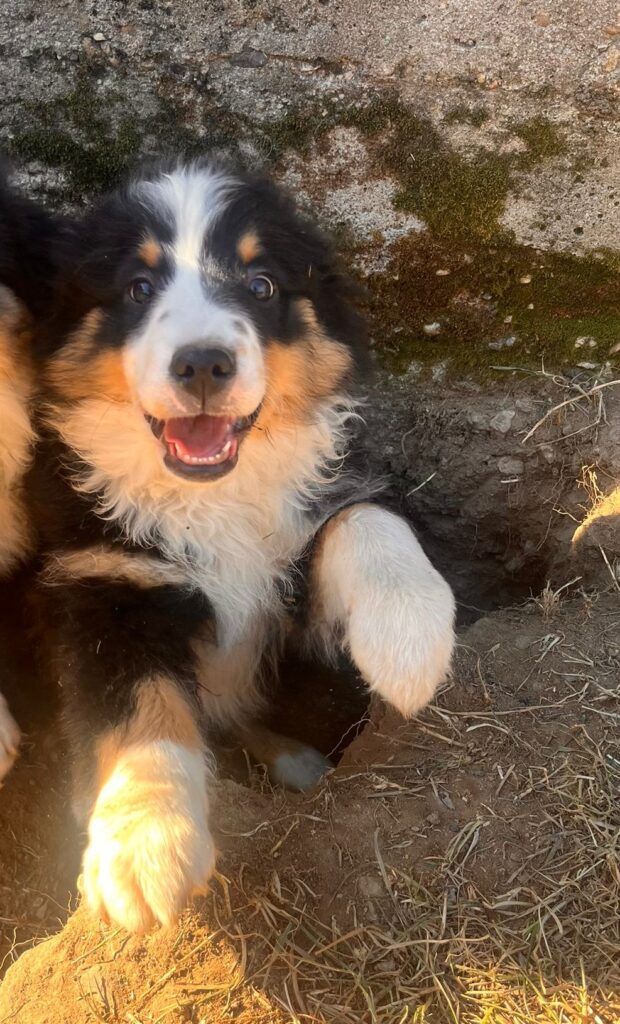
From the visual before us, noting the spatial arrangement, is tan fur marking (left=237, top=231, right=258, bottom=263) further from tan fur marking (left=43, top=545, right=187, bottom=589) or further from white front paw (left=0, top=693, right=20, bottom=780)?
white front paw (left=0, top=693, right=20, bottom=780)

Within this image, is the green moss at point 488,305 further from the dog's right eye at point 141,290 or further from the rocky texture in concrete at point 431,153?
the dog's right eye at point 141,290

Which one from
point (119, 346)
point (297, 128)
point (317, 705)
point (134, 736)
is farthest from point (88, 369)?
point (317, 705)

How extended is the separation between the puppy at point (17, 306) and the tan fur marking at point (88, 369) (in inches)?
5.0

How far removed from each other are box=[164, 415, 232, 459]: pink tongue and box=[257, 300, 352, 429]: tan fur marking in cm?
21

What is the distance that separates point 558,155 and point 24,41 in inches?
77.9

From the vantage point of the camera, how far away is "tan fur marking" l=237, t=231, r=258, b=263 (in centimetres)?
239

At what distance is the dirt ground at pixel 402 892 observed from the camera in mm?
1950

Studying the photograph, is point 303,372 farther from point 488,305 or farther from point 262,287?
point 488,305

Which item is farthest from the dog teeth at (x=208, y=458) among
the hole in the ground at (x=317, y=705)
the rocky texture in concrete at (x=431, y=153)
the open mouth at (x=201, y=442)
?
the rocky texture in concrete at (x=431, y=153)

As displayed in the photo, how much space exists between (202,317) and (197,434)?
0.31 meters

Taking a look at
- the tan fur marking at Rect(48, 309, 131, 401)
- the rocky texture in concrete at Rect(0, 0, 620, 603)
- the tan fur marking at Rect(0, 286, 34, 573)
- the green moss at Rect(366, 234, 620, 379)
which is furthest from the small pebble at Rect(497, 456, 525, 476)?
the tan fur marking at Rect(0, 286, 34, 573)

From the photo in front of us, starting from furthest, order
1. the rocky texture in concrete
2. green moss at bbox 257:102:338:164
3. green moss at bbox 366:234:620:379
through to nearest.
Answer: green moss at bbox 366:234:620:379
green moss at bbox 257:102:338:164
the rocky texture in concrete

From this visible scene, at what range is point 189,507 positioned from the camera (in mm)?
2570

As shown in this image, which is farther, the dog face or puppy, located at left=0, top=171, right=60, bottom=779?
puppy, located at left=0, top=171, right=60, bottom=779
